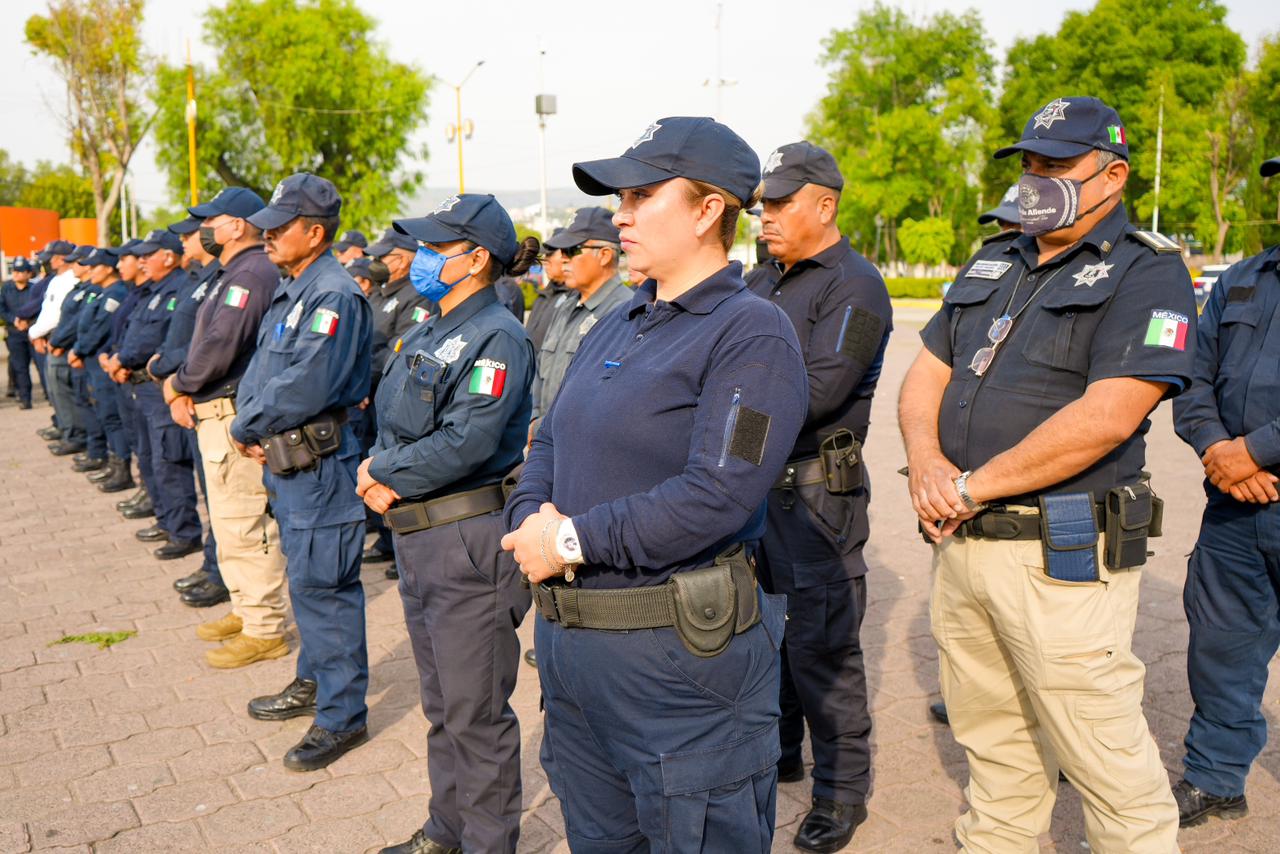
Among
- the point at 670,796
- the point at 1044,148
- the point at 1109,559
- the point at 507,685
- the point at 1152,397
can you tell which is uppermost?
the point at 1044,148

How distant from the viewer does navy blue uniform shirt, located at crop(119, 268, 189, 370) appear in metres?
8.07

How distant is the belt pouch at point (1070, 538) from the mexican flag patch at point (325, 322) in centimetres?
300

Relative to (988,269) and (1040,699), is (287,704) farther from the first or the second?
(988,269)

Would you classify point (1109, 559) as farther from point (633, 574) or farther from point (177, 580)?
point (177, 580)

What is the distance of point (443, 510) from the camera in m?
3.63

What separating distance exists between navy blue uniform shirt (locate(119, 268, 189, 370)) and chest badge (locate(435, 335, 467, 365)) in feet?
17.0

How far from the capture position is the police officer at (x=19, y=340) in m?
16.2

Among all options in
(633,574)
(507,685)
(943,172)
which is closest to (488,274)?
(507,685)

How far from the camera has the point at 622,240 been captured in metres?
2.46

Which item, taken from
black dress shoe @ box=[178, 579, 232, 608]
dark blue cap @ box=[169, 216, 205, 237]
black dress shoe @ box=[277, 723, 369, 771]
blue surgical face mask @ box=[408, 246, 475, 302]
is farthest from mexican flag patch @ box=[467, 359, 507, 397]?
dark blue cap @ box=[169, 216, 205, 237]

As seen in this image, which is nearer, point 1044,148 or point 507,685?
point 1044,148

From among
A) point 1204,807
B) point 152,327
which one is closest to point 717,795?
point 1204,807

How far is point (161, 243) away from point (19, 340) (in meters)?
8.90

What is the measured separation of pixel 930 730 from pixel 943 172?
172 ft
